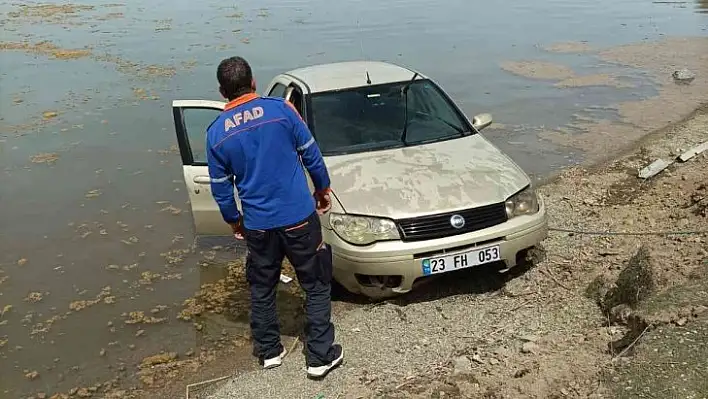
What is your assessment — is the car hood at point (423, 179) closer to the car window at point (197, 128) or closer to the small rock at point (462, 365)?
the small rock at point (462, 365)

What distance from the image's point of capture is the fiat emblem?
481 centimetres

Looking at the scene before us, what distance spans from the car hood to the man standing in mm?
772

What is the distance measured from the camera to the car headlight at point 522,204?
5049mm

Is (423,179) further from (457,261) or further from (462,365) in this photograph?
(462,365)

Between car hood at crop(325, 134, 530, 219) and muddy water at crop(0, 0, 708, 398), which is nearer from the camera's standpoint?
car hood at crop(325, 134, 530, 219)

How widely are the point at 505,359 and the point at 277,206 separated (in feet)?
5.53

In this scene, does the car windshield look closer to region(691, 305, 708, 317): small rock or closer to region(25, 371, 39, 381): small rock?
region(691, 305, 708, 317): small rock

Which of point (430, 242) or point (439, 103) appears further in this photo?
point (439, 103)

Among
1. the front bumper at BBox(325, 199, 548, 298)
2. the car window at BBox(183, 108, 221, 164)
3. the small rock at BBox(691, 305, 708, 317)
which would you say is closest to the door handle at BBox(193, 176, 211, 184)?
the car window at BBox(183, 108, 221, 164)

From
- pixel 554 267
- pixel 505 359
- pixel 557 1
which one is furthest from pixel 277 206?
pixel 557 1

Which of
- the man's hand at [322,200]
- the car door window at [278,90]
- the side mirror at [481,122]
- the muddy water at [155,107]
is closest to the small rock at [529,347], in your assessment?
the man's hand at [322,200]

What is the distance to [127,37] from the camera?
21.4 m

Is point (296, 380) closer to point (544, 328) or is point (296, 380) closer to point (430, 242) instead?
point (430, 242)

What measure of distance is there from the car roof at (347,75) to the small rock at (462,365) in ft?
9.95
